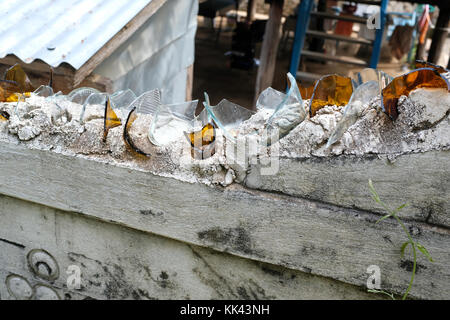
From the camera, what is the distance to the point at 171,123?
61.6 inches

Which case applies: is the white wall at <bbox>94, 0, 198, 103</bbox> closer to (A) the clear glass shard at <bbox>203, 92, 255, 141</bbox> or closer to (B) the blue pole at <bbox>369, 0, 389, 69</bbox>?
(A) the clear glass shard at <bbox>203, 92, 255, 141</bbox>

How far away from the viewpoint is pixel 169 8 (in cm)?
381

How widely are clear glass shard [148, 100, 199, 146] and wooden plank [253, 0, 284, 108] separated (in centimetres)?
390

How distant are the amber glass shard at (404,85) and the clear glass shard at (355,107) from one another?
94 millimetres

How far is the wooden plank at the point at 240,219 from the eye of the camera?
1.24 meters

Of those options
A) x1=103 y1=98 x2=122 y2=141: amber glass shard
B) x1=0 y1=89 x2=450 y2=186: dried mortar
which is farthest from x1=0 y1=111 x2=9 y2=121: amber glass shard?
x1=103 y1=98 x2=122 y2=141: amber glass shard

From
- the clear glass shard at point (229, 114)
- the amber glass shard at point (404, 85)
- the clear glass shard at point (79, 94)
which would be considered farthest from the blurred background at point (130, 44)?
the clear glass shard at point (79, 94)

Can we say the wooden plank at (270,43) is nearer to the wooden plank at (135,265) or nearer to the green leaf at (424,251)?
the wooden plank at (135,265)

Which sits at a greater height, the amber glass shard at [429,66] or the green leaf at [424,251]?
the amber glass shard at [429,66]

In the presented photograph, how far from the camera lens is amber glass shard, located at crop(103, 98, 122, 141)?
140 cm

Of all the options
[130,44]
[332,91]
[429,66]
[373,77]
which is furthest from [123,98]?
[130,44]

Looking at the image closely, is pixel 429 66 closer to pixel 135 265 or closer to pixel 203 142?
pixel 203 142
